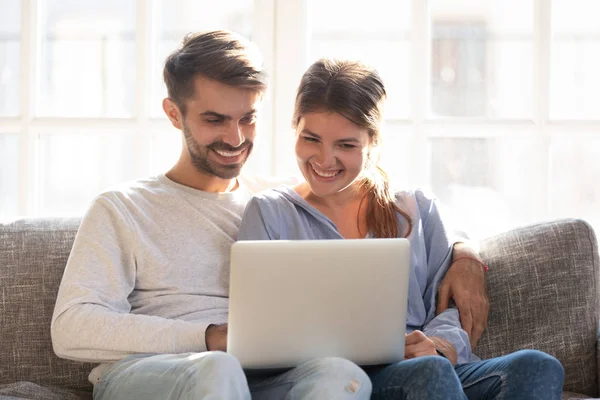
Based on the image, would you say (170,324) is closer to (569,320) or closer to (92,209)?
(92,209)

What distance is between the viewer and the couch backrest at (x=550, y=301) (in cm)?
231

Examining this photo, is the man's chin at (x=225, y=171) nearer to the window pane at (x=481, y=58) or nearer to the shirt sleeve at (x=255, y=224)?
the shirt sleeve at (x=255, y=224)

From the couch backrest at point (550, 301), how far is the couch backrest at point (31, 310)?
42.0 inches

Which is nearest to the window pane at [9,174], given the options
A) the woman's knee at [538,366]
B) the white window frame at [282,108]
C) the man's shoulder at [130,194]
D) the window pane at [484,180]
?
the white window frame at [282,108]

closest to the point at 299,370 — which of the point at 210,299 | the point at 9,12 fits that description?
the point at 210,299

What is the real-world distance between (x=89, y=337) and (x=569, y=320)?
1196 millimetres

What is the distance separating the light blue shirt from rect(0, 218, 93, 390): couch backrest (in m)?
0.53

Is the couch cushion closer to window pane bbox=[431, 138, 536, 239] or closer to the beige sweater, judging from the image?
the beige sweater

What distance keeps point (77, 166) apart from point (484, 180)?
1348 millimetres

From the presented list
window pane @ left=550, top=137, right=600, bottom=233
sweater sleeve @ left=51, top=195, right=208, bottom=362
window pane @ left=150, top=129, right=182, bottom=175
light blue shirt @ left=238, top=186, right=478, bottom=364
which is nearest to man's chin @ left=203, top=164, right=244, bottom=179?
light blue shirt @ left=238, top=186, right=478, bottom=364

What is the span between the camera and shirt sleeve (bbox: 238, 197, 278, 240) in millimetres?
2183

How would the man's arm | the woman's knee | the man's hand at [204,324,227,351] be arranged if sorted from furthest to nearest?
1. the man's arm
2. the man's hand at [204,324,227,351]
3. the woman's knee

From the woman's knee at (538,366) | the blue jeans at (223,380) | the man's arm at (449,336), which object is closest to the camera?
the blue jeans at (223,380)

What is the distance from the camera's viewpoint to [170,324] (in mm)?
2018
